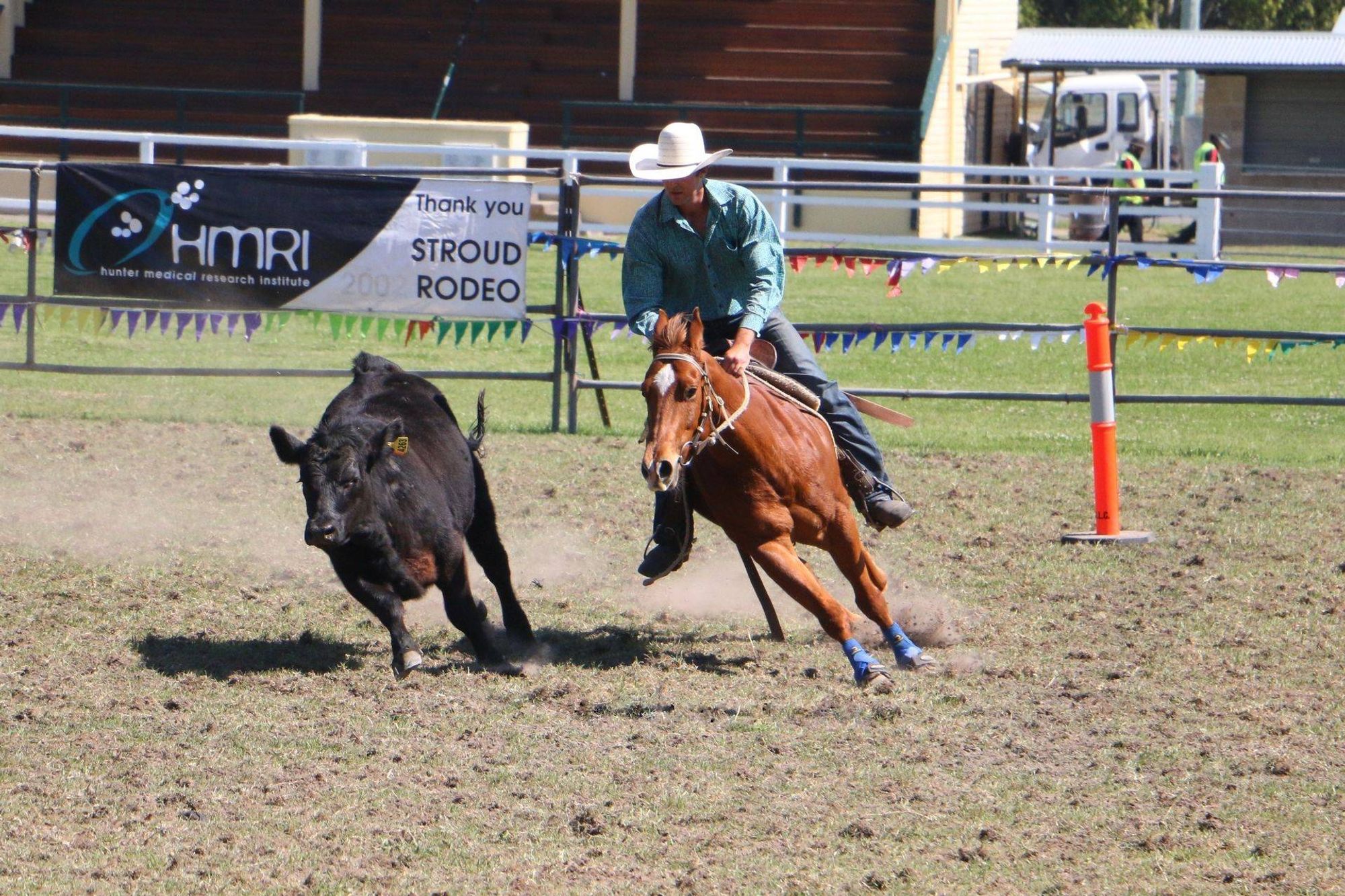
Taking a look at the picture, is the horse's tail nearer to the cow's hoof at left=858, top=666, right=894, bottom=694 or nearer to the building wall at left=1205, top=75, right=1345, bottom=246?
the cow's hoof at left=858, top=666, right=894, bottom=694

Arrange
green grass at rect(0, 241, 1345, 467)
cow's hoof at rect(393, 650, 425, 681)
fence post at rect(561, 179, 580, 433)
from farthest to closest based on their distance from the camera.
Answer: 1. green grass at rect(0, 241, 1345, 467)
2. fence post at rect(561, 179, 580, 433)
3. cow's hoof at rect(393, 650, 425, 681)

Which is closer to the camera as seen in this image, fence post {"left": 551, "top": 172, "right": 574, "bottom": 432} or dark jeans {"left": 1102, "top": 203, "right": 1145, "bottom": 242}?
fence post {"left": 551, "top": 172, "right": 574, "bottom": 432}

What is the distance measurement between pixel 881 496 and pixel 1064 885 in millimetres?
2794

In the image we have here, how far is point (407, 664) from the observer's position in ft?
21.4

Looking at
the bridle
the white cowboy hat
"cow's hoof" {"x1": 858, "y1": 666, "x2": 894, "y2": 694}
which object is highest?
the white cowboy hat

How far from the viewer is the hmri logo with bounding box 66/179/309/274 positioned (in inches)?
455

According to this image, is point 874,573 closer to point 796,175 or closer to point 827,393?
point 827,393

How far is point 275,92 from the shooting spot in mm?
25688

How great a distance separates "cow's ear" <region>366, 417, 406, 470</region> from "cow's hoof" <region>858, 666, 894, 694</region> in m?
1.94

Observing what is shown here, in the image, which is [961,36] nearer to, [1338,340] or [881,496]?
[1338,340]

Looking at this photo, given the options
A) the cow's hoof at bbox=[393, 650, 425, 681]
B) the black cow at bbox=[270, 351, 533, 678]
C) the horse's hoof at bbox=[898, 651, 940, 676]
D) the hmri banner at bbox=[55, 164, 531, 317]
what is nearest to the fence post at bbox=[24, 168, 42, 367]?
the hmri banner at bbox=[55, 164, 531, 317]

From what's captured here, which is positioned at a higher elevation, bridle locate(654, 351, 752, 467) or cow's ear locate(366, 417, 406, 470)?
bridle locate(654, 351, 752, 467)

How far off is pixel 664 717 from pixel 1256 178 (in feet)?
87.9

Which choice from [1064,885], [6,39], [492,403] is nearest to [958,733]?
[1064,885]
